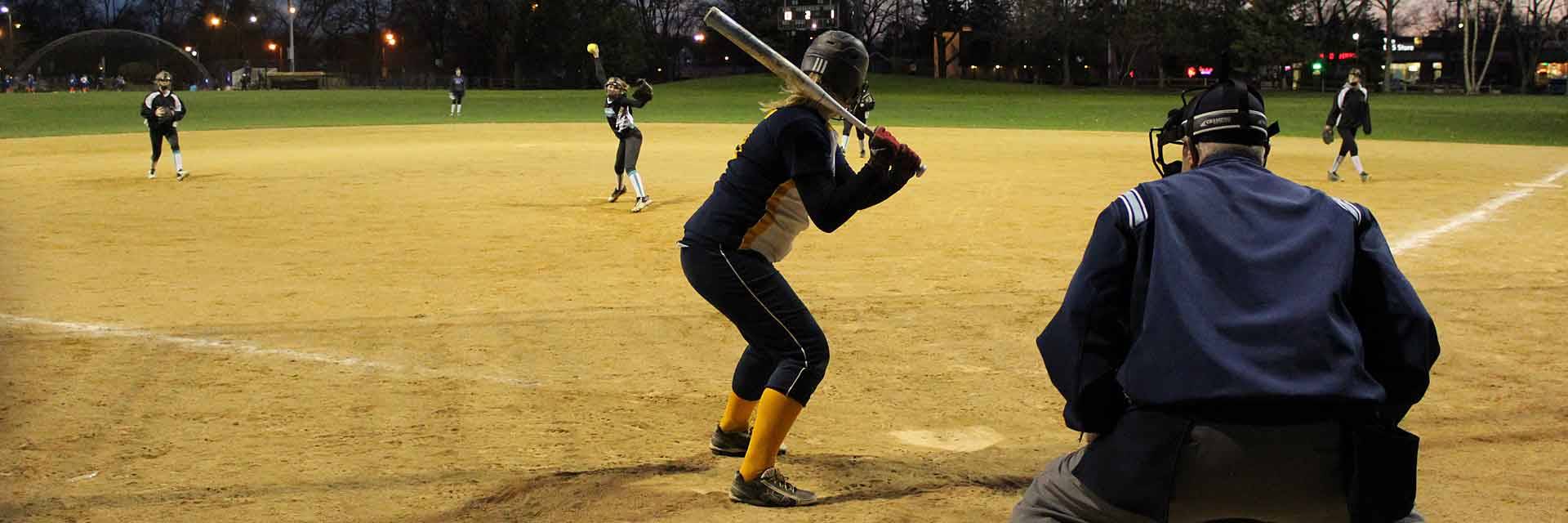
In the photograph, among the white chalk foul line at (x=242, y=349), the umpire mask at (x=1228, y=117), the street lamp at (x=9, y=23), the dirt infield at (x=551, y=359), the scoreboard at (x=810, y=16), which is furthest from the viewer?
the street lamp at (x=9, y=23)

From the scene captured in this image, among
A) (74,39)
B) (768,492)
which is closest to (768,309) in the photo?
(768,492)

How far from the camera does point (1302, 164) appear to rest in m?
25.4

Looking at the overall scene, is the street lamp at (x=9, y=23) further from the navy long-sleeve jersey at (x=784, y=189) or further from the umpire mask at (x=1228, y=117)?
the umpire mask at (x=1228, y=117)

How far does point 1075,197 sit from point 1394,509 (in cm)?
1620

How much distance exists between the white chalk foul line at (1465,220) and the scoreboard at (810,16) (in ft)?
130

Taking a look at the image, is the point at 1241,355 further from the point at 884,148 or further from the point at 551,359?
the point at 551,359

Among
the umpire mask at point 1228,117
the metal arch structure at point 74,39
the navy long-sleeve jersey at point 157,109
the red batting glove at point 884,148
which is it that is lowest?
the red batting glove at point 884,148

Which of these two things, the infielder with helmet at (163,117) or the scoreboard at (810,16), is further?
the scoreboard at (810,16)

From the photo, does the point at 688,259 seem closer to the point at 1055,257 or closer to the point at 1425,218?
the point at 1055,257

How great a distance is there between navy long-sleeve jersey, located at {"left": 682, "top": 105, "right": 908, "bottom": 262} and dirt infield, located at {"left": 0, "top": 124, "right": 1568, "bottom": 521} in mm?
1205

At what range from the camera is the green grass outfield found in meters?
39.7

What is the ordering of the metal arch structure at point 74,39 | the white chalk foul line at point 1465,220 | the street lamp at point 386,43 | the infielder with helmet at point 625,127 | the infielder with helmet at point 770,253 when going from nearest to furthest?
the infielder with helmet at point 770,253 → the white chalk foul line at point 1465,220 → the infielder with helmet at point 625,127 → the metal arch structure at point 74,39 → the street lamp at point 386,43

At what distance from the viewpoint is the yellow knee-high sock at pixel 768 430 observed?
5797mm

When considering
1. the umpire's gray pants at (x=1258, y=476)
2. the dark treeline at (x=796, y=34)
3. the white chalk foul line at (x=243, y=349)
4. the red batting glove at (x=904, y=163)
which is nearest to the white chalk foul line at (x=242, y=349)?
the white chalk foul line at (x=243, y=349)
